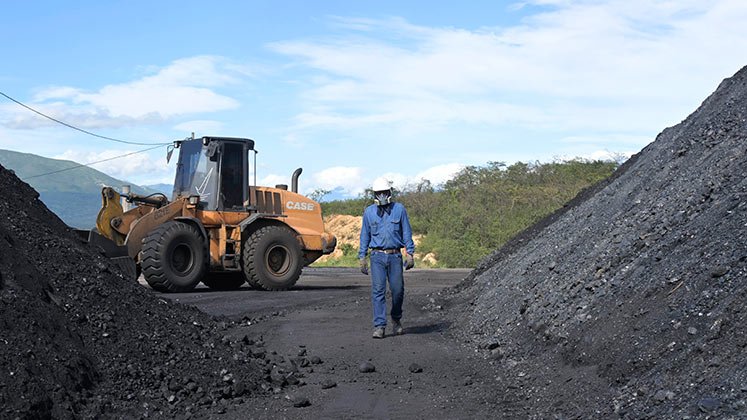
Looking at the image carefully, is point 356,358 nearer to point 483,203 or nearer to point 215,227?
point 215,227

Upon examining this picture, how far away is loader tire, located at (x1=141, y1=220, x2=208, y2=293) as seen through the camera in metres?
17.4

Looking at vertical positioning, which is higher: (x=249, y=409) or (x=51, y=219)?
(x=51, y=219)

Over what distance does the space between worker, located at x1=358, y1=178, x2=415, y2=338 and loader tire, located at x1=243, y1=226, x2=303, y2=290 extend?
300 inches

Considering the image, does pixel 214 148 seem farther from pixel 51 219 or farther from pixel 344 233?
pixel 344 233

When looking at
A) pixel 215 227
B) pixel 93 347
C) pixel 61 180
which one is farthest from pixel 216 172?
pixel 61 180

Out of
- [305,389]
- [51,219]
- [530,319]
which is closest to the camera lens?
[305,389]

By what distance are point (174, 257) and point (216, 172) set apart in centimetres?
212

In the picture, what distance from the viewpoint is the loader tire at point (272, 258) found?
18953 mm

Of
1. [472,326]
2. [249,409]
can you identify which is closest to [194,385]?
[249,409]

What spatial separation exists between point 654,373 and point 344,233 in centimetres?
3924

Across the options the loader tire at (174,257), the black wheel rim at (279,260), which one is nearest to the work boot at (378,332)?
the loader tire at (174,257)

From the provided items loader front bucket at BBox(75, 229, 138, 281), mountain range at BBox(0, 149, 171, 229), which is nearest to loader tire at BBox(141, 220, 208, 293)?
loader front bucket at BBox(75, 229, 138, 281)

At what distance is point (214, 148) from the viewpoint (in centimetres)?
1883

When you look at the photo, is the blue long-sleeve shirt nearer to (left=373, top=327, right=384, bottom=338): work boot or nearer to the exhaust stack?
(left=373, top=327, right=384, bottom=338): work boot
